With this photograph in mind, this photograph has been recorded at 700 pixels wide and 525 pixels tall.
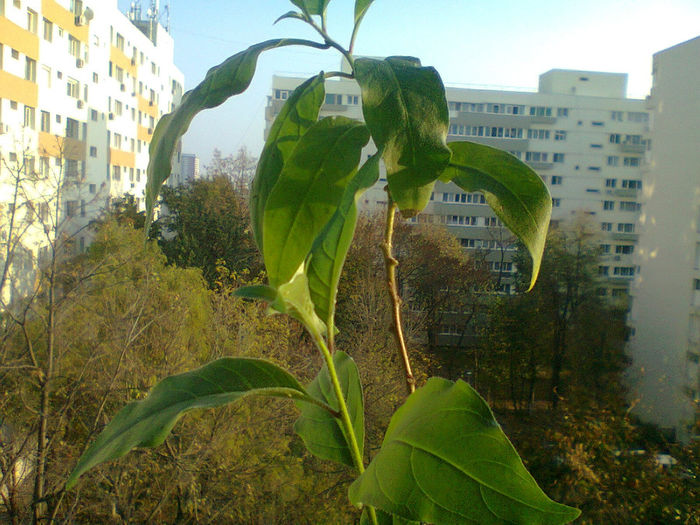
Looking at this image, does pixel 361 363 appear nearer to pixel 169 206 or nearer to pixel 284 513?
pixel 284 513

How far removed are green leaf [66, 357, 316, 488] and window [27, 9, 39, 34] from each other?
7.72m

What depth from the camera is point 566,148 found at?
8008 mm

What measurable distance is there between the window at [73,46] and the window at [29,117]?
1.41 metres

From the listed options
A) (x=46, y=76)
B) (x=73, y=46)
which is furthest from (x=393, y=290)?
(x=73, y=46)

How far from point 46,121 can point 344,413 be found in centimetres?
780

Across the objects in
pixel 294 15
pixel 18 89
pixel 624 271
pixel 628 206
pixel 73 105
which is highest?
pixel 73 105

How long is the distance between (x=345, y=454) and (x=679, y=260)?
24.2 feet

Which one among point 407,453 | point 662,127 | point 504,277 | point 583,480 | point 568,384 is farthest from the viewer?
point 504,277

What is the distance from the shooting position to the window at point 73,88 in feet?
24.4

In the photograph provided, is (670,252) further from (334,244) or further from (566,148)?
(334,244)

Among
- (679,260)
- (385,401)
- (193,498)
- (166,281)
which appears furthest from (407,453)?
(679,260)

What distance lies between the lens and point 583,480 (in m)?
4.48

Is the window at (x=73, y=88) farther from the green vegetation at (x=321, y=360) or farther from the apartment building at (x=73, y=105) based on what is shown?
the green vegetation at (x=321, y=360)

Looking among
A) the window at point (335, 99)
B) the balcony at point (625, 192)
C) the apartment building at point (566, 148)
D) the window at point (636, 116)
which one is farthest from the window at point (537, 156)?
the window at point (335, 99)
